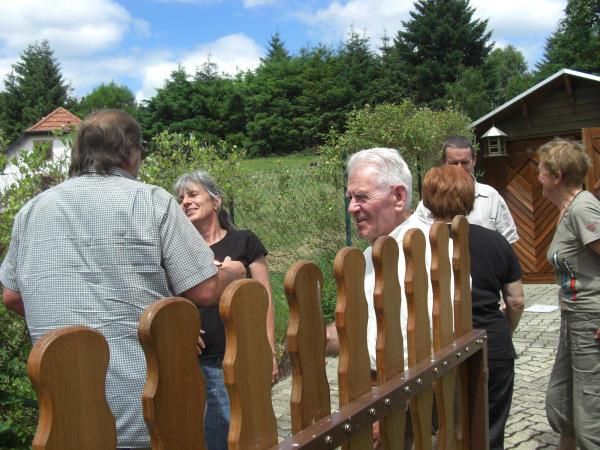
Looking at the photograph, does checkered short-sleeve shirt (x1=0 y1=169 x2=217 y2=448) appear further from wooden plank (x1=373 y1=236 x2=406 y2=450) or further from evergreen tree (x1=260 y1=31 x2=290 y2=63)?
evergreen tree (x1=260 y1=31 x2=290 y2=63)

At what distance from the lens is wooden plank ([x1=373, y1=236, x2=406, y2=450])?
1.82 m

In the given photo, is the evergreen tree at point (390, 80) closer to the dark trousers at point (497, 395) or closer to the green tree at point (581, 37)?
the green tree at point (581, 37)

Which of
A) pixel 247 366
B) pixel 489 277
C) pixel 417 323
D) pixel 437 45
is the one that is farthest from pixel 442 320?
pixel 437 45

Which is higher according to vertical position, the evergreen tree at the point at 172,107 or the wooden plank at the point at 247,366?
the evergreen tree at the point at 172,107

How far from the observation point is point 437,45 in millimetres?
55031

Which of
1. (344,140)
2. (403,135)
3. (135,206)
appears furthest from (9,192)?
(403,135)

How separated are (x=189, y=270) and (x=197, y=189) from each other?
4.96ft

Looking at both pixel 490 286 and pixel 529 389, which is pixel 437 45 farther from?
pixel 490 286

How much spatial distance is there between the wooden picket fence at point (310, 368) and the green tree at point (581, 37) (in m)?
42.6

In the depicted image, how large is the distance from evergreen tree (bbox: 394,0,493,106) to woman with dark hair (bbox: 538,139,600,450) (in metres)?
51.0

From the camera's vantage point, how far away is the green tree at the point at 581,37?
1575 inches

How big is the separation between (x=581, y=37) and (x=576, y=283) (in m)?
47.0

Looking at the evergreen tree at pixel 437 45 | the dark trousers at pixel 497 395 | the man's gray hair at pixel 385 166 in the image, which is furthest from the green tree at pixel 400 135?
the evergreen tree at pixel 437 45

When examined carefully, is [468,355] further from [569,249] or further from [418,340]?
[569,249]
